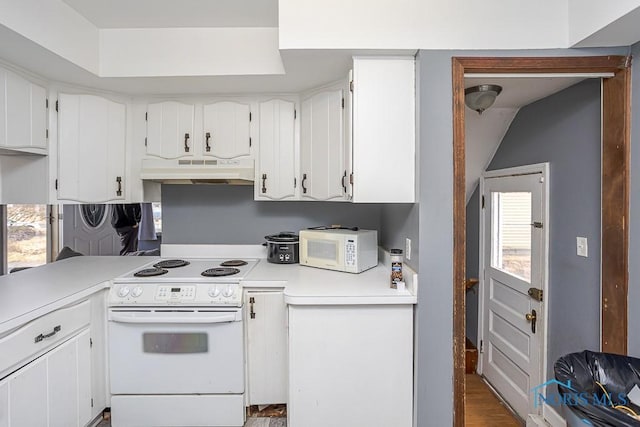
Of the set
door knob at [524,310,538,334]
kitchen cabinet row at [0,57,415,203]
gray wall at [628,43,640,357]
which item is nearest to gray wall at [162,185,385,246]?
kitchen cabinet row at [0,57,415,203]

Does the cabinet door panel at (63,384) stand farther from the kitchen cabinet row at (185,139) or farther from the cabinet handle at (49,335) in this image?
the kitchen cabinet row at (185,139)

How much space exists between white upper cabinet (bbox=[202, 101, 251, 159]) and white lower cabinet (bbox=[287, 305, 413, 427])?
4.17ft

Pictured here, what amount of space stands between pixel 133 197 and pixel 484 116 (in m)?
2.60

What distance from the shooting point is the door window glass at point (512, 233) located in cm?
220

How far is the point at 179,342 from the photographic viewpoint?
1.88 meters

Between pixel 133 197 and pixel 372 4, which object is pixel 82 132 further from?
pixel 372 4

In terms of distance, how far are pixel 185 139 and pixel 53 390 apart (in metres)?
1.63

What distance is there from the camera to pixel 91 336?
6.06 ft

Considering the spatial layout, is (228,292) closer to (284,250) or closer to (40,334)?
(284,250)

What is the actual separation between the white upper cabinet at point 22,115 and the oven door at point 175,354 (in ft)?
3.76

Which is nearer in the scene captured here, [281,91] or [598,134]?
[598,134]

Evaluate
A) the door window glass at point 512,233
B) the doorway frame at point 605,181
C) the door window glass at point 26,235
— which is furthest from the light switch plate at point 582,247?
the door window glass at point 26,235

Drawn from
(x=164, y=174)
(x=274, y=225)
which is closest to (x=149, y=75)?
(x=164, y=174)

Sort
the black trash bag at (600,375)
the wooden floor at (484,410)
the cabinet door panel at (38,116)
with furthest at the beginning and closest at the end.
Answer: the wooden floor at (484,410), the cabinet door panel at (38,116), the black trash bag at (600,375)
